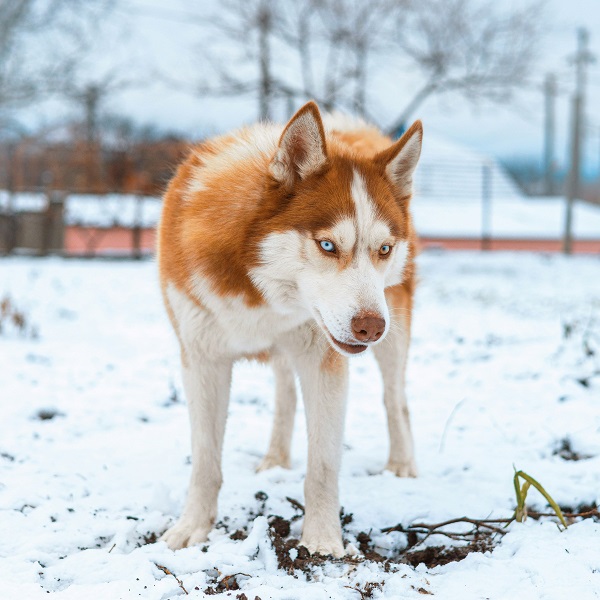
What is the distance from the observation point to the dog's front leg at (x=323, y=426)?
2.77 m

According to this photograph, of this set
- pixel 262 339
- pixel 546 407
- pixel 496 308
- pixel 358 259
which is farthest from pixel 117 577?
pixel 496 308

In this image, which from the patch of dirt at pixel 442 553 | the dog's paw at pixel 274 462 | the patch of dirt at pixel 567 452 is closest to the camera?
the patch of dirt at pixel 442 553

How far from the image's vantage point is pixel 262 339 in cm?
272

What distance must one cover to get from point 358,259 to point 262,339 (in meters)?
0.58

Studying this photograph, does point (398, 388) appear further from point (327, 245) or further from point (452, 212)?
point (452, 212)

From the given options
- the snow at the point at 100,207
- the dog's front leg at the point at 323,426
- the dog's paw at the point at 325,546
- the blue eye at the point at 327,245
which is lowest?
the dog's paw at the point at 325,546

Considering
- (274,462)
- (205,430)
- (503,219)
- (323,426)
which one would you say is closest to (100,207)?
(274,462)

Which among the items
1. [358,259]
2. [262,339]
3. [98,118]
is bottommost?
[262,339]

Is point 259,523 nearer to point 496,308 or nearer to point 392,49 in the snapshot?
point 496,308

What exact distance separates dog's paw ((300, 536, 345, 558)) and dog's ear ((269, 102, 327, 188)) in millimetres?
1391

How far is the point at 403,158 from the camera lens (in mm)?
2723

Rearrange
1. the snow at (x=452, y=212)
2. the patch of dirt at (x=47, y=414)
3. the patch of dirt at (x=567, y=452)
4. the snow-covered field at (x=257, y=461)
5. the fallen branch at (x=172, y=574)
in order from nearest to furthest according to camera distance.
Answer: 1. the fallen branch at (x=172, y=574)
2. the snow-covered field at (x=257, y=461)
3. the patch of dirt at (x=567, y=452)
4. the patch of dirt at (x=47, y=414)
5. the snow at (x=452, y=212)

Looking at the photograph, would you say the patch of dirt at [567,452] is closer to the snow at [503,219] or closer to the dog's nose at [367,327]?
the dog's nose at [367,327]

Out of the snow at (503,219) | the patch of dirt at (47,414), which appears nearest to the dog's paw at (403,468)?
the patch of dirt at (47,414)
